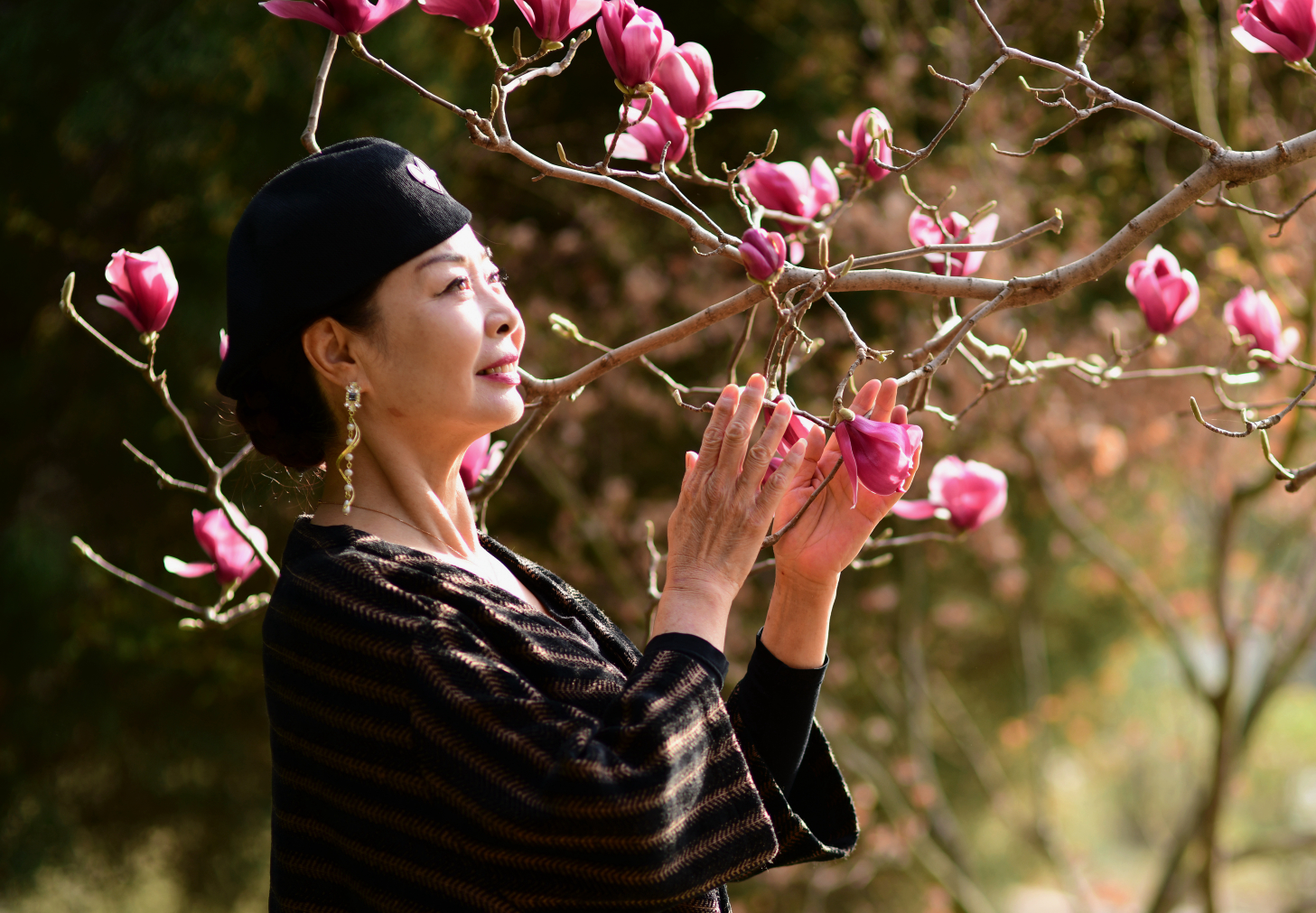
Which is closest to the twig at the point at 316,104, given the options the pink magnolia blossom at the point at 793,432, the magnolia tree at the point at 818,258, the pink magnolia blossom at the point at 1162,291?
the magnolia tree at the point at 818,258

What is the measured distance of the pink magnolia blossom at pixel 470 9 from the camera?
44.1 inches

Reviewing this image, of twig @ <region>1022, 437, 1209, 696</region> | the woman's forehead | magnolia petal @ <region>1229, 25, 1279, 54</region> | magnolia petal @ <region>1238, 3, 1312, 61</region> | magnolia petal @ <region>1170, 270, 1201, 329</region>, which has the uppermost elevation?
magnolia petal @ <region>1238, 3, 1312, 61</region>

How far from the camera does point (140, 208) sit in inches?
126

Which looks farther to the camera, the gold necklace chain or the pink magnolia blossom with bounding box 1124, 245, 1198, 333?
the pink magnolia blossom with bounding box 1124, 245, 1198, 333

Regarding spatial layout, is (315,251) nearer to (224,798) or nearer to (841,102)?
(841,102)

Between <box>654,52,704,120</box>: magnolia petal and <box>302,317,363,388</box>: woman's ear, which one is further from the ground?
<box>654,52,704,120</box>: magnolia petal

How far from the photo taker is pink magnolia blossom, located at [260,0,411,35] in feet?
3.65

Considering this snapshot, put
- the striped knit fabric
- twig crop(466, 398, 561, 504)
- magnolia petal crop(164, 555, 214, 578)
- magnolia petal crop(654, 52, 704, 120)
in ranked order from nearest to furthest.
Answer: the striped knit fabric, magnolia petal crop(654, 52, 704, 120), twig crop(466, 398, 561, 504), magnolia petal crop(164, 555, 214, 578)

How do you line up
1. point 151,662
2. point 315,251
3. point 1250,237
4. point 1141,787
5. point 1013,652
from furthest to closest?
point 1141,787
point 1013,652
point 151,662
point 1250,237
point 315,251

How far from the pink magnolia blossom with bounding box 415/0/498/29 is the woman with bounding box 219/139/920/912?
0.49 ft

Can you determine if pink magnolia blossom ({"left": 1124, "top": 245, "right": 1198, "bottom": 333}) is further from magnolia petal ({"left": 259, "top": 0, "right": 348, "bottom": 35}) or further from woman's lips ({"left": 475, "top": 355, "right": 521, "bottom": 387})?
magnolia petal ({"left": 259, "top": 0, "right": 348, "bottom": 35})

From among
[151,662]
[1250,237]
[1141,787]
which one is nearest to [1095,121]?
[1250,237]

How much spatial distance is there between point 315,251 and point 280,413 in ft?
0.65

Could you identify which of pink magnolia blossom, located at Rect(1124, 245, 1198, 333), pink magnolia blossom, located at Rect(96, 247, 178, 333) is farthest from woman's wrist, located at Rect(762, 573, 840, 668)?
pink magnolia blossom, located at Rect(96, 247, 178, 333)
